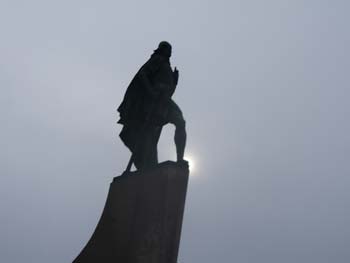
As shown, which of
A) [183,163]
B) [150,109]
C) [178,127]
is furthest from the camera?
[150,109]

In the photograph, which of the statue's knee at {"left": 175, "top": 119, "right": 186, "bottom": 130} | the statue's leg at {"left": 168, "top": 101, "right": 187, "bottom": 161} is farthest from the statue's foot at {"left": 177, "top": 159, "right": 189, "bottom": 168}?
the statue's knee at {"left": 175, "top": 119, "right": 186, "bottom": 130}

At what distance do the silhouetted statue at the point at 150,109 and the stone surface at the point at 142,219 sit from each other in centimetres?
71

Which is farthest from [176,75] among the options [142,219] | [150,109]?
[142,219]

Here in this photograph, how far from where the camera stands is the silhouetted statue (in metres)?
8.41

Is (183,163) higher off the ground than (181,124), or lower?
lower

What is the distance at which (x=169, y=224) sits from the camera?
7086 mm

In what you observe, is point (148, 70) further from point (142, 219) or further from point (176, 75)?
point (142, 219)

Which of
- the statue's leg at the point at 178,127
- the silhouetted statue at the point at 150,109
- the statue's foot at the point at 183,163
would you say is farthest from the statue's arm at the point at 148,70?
the statue's foot at the point at 183,163

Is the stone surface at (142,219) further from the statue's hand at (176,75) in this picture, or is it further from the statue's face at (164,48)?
the statue's face at (164,48)

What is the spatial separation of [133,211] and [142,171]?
0.66 metres

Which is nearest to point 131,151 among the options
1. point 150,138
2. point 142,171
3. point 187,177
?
point 150,138

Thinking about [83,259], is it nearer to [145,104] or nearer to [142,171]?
[142,171]

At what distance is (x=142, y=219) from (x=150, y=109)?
207 centimetres

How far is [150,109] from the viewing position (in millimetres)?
8484
